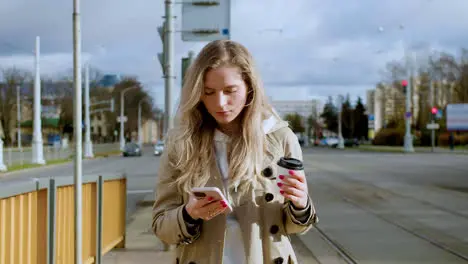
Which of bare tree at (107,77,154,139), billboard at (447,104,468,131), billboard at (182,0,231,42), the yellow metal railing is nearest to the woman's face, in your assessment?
the yellow metal railing

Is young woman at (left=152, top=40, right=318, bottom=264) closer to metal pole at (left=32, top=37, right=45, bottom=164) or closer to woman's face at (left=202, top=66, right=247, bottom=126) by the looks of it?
woman's face at (left=202, top=66, right=247, bottom=126)

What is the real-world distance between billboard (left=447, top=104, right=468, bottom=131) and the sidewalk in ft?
198

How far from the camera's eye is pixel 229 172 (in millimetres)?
2322

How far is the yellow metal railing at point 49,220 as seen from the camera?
392 centimetres

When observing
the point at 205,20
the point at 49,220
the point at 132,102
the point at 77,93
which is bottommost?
the point at 49,220

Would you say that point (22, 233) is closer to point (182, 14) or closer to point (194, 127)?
point (194, 127)

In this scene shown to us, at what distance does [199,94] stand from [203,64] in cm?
11

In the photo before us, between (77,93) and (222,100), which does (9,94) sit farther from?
(222,100)

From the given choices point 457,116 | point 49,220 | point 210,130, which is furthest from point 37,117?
point 457,116

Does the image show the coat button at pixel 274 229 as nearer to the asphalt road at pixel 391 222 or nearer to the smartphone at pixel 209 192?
the smartphone at pixel 209 192

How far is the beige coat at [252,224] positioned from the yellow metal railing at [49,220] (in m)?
1.75

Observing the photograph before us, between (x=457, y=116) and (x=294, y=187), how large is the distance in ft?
225

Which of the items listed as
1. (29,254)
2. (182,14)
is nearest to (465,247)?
(182,14)

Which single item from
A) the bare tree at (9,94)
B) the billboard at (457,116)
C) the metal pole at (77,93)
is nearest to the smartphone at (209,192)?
the metal pole at (77,93)
